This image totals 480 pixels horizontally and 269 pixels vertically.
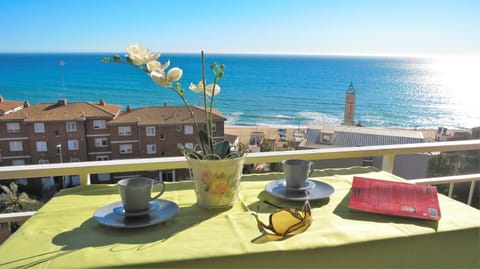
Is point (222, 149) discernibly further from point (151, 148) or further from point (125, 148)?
point (125, 148)

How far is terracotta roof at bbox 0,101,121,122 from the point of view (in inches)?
276

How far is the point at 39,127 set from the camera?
704cm

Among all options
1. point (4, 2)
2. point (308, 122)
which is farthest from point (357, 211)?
point (4, 2)

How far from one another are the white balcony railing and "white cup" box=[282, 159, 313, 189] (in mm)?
403

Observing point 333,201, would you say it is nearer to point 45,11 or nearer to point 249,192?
point 249,192

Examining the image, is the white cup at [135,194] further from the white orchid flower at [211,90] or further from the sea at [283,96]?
the sea at [283,96]

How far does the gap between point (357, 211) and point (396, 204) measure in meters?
0.11

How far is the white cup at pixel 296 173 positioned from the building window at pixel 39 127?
7413 mm

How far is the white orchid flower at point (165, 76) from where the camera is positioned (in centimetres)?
77

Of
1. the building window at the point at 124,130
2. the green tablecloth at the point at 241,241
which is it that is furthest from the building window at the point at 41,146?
the green tablecloth at the point at 241,241

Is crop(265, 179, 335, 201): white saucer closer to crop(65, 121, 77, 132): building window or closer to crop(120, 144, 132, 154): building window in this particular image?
crop(120, 144, 132, 154): building window

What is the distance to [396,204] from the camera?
854 mm

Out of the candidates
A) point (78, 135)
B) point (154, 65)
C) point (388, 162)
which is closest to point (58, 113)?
point (78, 135)

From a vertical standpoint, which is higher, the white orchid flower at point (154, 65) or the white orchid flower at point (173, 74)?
the white orchid flower at point (154, 65)
